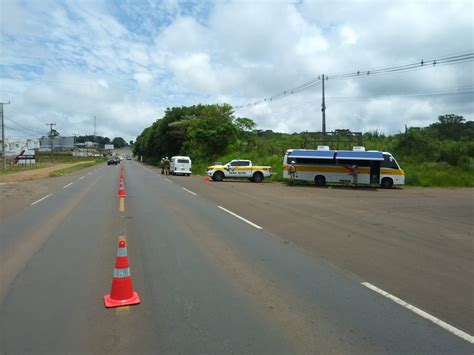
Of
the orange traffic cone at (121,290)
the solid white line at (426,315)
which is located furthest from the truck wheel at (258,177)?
the orange traffic cone at (121,290)

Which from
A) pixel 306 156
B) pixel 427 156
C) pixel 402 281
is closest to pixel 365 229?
pixel 402 281

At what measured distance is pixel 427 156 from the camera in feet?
134

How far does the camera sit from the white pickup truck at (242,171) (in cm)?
3556

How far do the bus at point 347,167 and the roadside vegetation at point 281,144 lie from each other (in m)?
3.29

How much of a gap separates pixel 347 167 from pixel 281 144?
24.8m

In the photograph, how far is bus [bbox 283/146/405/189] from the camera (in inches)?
1215

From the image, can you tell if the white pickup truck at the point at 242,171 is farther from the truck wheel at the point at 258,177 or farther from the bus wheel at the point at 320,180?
the bus wheel at the point at 320,180

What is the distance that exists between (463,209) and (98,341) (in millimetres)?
16621

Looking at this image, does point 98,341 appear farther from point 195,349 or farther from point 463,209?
point 463,209

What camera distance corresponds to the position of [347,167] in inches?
1228

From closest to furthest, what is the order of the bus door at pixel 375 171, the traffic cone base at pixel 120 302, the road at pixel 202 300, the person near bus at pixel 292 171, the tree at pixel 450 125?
the road at pixel 202 300 → the traffic cone base at pixel 120 302 → the bus door at pixel 375 171 → the person near bus at pixel 292 171 → the tree at pixel 450 125

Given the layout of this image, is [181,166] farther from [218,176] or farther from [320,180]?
[320,180]

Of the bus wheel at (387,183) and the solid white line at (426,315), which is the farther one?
the bus wheel at (387,183)

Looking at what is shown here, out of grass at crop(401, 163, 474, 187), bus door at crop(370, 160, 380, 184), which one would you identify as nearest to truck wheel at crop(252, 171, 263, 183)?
bus door at crop(370, 160, 380, 184)
